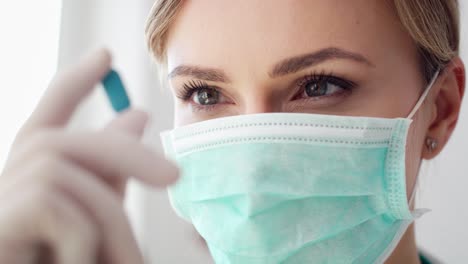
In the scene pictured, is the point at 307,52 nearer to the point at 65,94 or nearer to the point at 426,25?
the point at 426,25

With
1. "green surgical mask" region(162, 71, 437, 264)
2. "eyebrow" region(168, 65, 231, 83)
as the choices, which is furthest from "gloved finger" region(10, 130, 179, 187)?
"eyebrow" region(168, 65, 231, 83)

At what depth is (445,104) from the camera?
991mm

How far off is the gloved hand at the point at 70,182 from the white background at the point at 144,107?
83cm

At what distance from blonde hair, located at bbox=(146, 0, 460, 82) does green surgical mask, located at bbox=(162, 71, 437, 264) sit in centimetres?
17

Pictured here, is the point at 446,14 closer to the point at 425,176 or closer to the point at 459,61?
the point at 459,61

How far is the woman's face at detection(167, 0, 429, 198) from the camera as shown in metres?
0.84

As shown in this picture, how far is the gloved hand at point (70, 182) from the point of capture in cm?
37

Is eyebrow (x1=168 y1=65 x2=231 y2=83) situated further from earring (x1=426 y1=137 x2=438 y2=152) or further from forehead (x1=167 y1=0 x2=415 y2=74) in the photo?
earring (x1=426 y1=137 x2=438 y2=152)

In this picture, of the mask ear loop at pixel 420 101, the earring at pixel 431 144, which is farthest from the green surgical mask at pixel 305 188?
the earring at pixel 431 144

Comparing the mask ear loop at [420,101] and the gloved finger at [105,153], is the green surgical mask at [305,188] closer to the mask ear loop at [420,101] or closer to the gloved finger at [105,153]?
the mask ear loop at [420,101]

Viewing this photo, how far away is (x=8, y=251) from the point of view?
A: 1.20ft

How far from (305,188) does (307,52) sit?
24 cm

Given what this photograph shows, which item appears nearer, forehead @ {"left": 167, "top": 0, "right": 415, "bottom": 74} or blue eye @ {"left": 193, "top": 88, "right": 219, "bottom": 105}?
forehead @ {"left": 167, "top": 0, "right": 415, "bottom": 74}

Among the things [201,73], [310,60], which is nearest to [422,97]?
[310,60]
